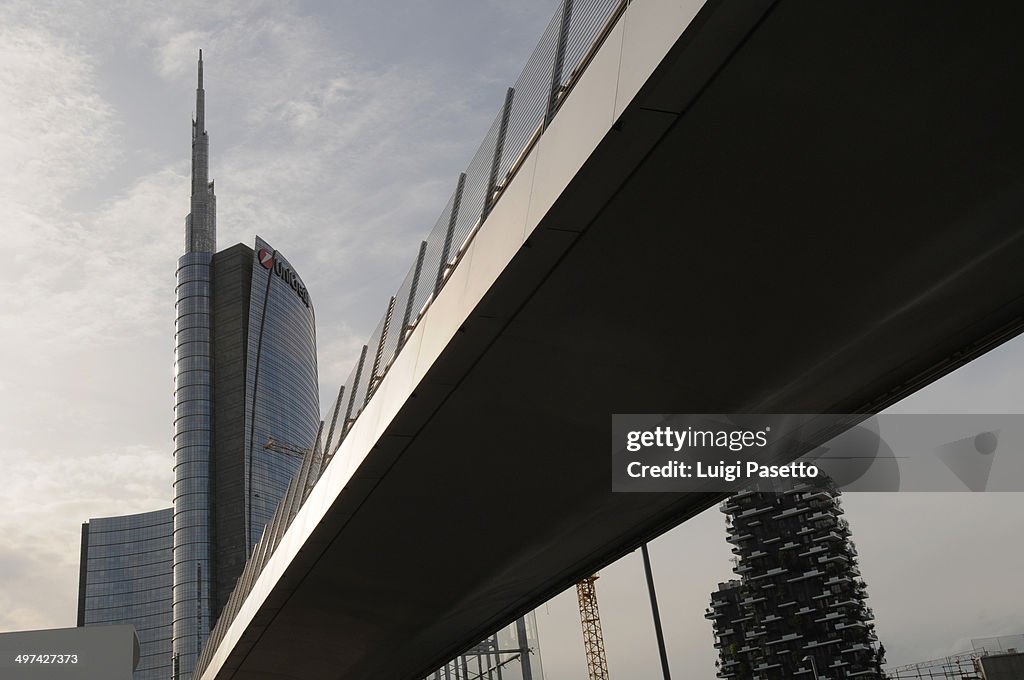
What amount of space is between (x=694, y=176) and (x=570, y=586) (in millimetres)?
12265

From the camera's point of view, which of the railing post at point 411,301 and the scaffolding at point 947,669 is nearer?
the scaffolding at point 947,669

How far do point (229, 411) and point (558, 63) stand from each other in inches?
5449

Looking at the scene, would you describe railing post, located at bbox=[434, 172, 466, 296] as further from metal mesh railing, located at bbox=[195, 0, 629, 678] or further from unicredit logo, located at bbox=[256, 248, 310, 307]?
unicredit logo, located at bbox=[256, 248, 310, 307]

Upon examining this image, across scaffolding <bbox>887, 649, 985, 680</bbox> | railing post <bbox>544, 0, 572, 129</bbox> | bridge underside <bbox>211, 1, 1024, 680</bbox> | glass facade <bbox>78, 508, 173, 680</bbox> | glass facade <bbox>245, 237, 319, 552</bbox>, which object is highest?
glass facade <bbox>245, 237, 319, 552</bbox>

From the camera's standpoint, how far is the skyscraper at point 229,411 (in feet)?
435

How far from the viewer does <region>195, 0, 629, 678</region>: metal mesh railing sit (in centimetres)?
841

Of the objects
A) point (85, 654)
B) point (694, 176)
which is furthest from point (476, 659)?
point (694, 176)

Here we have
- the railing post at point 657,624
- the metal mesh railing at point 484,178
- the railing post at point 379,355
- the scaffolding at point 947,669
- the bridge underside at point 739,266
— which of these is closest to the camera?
the bridge underside at point 739,266

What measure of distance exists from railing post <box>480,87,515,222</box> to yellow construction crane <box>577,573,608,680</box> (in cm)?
929

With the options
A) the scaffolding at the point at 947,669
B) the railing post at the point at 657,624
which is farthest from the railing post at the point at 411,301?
the scaffolding at the point at 947,669

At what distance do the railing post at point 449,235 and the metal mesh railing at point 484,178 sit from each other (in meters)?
0.01

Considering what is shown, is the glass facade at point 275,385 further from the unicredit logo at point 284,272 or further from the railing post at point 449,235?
the railing post at point 449,235

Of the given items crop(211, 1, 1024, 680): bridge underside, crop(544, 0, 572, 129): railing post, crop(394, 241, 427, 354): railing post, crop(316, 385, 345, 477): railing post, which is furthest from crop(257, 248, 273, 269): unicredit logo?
crop(544, 0, 572, 129): railing post
